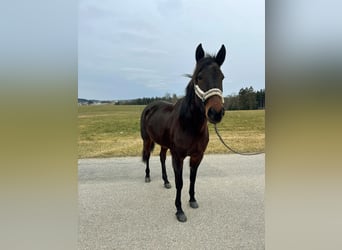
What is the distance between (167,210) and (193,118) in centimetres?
Result: 124

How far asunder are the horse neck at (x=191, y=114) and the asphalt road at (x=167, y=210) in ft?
3.56

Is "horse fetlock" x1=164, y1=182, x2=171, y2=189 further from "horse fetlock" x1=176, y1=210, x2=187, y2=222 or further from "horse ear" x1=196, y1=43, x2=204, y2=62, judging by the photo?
"horse ear" x1=196, y1=43, x2=204, y2=62

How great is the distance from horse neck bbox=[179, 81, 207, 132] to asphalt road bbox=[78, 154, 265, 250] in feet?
3.56

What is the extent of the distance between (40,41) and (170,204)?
9.48ft

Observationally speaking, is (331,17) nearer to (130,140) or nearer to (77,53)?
(77,53)

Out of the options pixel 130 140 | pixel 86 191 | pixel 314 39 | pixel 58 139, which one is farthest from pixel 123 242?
pixel 130 140

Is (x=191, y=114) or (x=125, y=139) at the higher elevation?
(x=191, y=114)

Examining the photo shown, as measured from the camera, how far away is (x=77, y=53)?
0.68 m

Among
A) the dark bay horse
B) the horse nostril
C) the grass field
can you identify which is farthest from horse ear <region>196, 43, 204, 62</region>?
the grass field

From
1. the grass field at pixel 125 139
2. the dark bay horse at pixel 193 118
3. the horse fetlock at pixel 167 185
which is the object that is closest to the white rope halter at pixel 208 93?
the dark bay horse at pixel 193 118

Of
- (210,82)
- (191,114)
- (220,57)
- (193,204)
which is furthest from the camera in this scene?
(193,204)

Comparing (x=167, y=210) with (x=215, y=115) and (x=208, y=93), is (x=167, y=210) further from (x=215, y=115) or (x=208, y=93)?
(x=208, y=93)

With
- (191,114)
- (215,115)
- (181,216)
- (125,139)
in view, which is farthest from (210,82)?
(125,139)

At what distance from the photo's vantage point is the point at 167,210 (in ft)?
9.89
